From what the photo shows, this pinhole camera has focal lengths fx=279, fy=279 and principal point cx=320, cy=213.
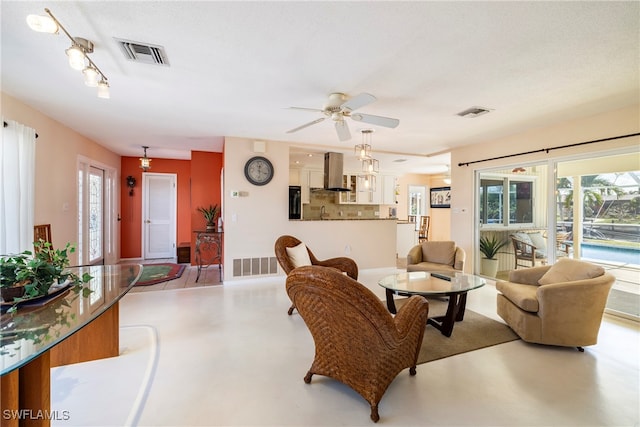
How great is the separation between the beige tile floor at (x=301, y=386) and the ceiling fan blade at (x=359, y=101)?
86.2 inches

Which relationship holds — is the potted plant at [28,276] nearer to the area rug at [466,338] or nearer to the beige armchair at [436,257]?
the area rug at [466,338]

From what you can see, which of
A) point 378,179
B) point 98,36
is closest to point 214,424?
point 98,36

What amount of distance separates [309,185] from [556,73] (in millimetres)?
5285

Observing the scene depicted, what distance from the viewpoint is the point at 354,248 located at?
17.8ft

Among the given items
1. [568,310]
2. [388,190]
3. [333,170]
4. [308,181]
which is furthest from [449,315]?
[388,190]

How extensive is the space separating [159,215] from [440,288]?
6.54 metres

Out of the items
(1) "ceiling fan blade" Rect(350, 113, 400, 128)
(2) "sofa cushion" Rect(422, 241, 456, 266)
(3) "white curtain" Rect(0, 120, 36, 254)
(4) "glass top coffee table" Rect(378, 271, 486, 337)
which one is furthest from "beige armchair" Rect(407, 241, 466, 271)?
(3) "white curtain" Rect(0, 120, 36, 254)

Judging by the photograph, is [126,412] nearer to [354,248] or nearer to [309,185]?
[354,248]

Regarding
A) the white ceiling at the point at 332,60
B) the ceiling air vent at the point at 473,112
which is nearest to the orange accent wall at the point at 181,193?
the white ceiling at the point at 332,60

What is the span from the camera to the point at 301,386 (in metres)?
2.02

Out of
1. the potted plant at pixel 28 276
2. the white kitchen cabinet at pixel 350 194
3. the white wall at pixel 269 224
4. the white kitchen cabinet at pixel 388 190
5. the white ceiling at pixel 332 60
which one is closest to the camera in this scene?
the potted plant at pixel 28 276

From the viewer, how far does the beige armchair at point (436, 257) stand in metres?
4.16

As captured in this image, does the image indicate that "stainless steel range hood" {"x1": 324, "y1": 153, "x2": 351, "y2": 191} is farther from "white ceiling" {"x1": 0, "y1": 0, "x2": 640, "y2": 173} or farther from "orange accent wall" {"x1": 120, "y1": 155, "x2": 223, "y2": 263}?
"orange accent wall" {"x1": 120, "y1": 155, "x2": 223, "y2": 263}

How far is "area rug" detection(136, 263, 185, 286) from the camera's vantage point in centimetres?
473
